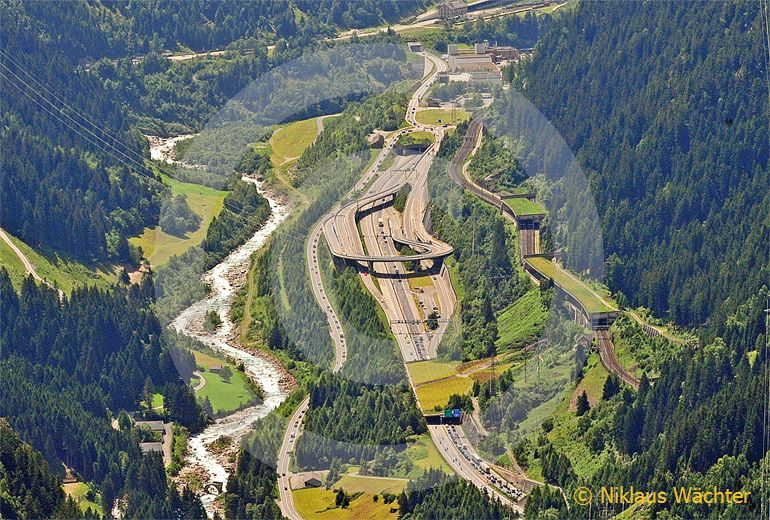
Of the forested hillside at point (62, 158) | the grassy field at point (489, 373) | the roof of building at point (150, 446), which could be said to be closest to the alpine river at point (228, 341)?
the roof of building at point (150, 446)

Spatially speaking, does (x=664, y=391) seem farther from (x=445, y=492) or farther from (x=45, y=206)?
(x=45, y=206)

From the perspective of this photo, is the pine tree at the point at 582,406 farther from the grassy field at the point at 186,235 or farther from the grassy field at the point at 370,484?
the grassy field at the point at 186,235

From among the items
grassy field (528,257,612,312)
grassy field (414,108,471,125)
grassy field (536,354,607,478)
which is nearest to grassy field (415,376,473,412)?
grassy field (536,354,607,478)

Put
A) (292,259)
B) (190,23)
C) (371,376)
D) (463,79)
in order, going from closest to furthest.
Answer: (371,376)
(292,259)
(463,79)
(190,23)

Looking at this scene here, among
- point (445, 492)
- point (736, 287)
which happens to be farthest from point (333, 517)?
point (736, 287)

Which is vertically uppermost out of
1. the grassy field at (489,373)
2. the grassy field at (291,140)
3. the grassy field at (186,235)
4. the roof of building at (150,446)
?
the grassy field at (291,140)

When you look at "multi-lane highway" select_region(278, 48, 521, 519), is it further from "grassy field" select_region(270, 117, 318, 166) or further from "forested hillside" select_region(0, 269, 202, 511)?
"forested hillside" select_region(0, 269, 202, 511)

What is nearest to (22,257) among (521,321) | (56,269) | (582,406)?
(56,269)
